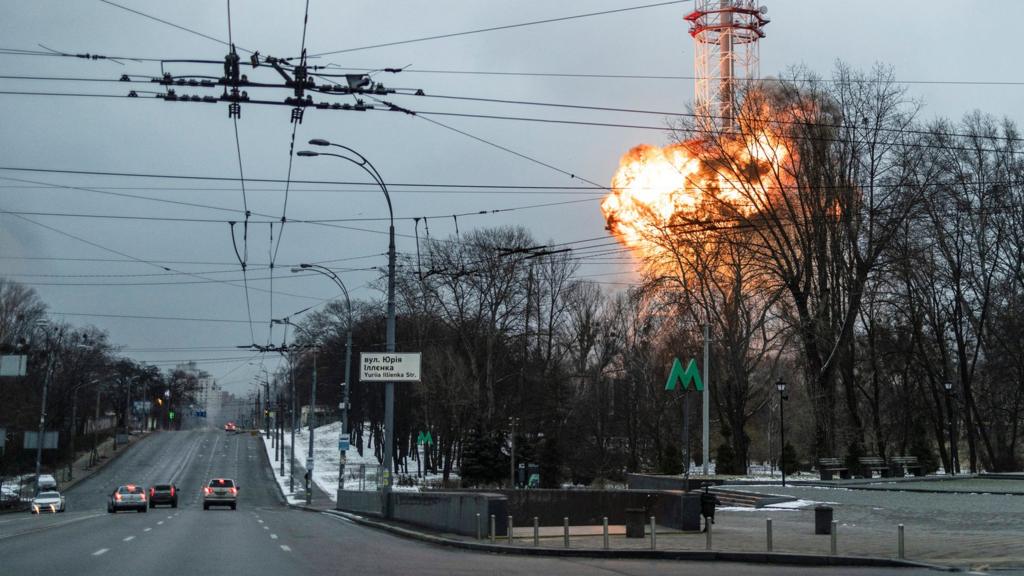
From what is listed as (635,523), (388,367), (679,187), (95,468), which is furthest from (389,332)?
(95,468)

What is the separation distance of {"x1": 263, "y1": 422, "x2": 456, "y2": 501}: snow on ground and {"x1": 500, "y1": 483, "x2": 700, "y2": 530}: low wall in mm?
25694

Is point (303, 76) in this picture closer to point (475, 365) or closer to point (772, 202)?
point (772, 202)

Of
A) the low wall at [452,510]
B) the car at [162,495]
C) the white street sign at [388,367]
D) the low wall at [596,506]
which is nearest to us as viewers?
the low wall at [452,510]

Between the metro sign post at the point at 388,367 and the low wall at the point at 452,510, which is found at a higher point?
the metro sign post at the point at 388,367

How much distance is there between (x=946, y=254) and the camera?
5356 centimetres

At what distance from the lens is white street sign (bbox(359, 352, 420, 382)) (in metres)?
32.2

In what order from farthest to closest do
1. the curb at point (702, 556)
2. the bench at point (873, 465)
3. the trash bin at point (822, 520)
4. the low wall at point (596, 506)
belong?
the bench at point (873, 465), the low wall at point (596, 506), the trash bin at point (822, 520), the curb at point (702, 556)

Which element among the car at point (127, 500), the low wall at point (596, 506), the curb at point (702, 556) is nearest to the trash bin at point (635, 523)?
the low wall at point (596, 506)

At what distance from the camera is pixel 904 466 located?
51125 mm

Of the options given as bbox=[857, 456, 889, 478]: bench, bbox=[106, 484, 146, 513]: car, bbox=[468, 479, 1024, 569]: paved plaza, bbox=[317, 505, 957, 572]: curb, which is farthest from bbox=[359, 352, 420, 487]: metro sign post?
bbox=[857, 456, 889, 478]: bench

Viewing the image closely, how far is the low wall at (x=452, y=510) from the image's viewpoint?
81.8ft

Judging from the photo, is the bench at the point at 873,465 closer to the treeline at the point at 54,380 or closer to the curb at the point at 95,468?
the treeline at the point at 54,380

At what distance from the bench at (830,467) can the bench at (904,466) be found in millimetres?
3139

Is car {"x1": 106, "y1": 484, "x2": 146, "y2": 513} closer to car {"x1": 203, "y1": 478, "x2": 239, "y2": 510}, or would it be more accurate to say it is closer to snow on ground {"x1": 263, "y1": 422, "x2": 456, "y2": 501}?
car {"x1": 203, "y1": 478, "x2": 239, "y2": 510}
